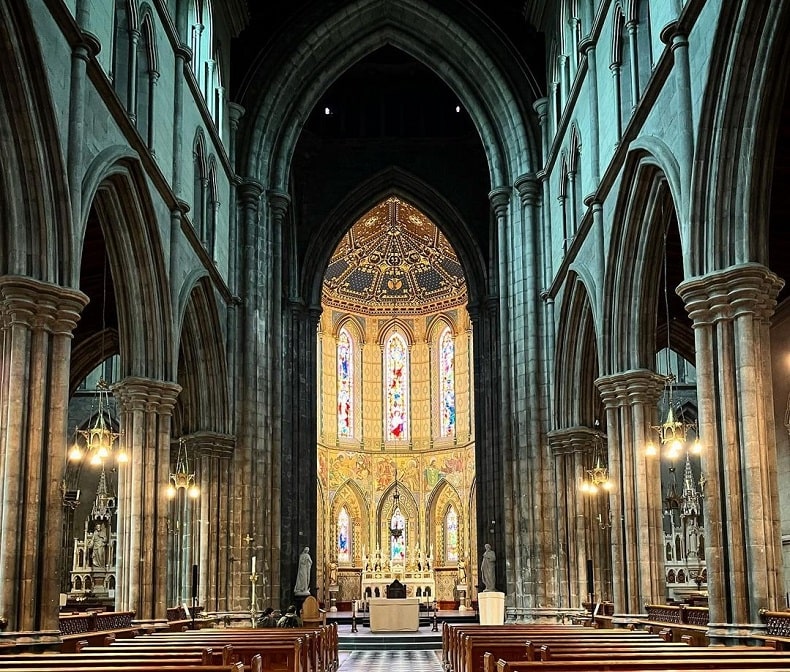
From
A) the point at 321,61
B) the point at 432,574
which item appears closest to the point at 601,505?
the point at 321,61

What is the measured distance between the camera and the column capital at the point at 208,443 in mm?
27328

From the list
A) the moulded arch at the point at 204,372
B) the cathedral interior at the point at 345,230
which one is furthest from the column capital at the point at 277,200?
the moulded arch at the point at 204,372

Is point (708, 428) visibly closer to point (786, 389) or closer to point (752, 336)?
point (752, 336)

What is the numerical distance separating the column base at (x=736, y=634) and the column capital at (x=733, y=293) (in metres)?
3.91

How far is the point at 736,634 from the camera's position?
1384cm

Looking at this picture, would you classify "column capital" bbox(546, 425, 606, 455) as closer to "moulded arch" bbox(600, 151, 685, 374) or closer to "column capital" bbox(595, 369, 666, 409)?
"moulded arch" bbox(600, 151, 685, 374)

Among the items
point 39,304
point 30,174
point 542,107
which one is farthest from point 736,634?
point 542,107

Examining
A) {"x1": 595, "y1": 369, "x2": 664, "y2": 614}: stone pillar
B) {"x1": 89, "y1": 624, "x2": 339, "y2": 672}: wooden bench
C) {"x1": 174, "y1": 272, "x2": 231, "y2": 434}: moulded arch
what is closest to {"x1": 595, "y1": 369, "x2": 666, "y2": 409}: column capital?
{"x1": 595, "y1": 369, "x2": 664, "y2": 614}: stone pillar

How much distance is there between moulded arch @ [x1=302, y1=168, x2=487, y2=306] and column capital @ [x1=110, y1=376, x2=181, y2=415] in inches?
744

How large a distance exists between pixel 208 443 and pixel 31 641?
1369 cm

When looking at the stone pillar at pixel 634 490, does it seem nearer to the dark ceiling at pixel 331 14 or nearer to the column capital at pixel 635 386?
the column capital at pixel 635 386

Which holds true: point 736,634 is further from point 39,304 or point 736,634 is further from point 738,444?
point 39,304

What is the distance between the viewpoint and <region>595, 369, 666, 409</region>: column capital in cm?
2036

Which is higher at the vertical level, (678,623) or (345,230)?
(345,230)
